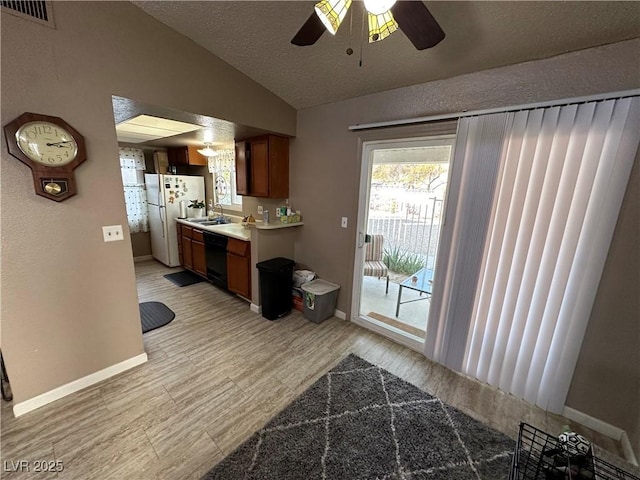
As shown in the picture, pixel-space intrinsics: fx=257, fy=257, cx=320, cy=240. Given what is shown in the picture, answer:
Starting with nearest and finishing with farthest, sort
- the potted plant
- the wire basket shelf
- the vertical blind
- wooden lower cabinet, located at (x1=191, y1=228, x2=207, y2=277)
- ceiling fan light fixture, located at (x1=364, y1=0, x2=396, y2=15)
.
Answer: ceiling fan light fixture, located at (x1=364, y1=0, x2=396, y2=15)
the wire basket shelf
the vertical blind
wooden lower cabinet, located at (x1=191, y1=228, x2=207, y2=277)
the potted plant

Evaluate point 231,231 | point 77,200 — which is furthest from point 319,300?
point 77,200

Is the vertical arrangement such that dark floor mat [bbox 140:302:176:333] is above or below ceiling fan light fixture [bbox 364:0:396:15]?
below

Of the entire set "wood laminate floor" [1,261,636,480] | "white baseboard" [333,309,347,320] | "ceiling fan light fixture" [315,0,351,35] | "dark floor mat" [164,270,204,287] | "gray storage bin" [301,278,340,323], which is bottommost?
"wood laminate floor" [1,261,636,480]

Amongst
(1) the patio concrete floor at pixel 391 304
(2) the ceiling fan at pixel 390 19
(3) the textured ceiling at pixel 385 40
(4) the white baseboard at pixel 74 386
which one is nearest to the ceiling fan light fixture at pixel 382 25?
(2) the ceiling fan at pixel 390 19

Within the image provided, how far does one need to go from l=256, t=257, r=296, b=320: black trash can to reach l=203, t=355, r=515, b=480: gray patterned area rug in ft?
3.81

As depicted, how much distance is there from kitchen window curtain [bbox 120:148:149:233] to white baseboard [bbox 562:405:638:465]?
5.99 metres

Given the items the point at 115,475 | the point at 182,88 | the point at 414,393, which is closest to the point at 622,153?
the point at 414,393

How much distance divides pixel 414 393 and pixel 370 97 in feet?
8.70

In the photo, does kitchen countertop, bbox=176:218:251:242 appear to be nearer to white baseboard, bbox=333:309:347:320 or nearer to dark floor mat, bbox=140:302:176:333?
dark floor mat, bbox=140:302:176:333

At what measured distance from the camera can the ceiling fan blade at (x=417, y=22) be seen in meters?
1.05

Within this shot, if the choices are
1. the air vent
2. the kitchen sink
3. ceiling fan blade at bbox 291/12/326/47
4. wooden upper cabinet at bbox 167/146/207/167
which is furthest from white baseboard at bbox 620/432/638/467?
wooden upper cabinet at bbox 167/146/207/167

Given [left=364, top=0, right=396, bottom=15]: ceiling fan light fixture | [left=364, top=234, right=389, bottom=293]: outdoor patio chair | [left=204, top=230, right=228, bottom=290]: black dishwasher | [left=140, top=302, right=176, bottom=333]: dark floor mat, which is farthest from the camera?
[left=204, top=230, right=228, bottom=290]: black dishwasher

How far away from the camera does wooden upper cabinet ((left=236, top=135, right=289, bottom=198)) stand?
3170 millimetres

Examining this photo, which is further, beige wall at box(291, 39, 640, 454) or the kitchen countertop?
the kitchen countertop
